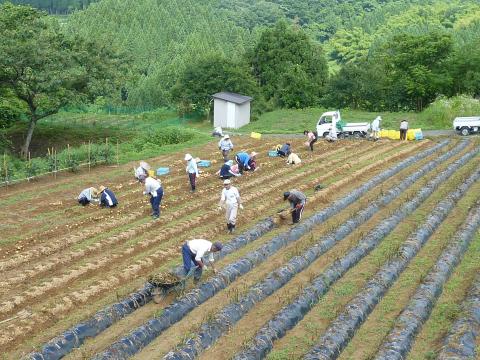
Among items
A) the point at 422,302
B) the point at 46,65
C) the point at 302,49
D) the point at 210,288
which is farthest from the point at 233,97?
the point at 422,302

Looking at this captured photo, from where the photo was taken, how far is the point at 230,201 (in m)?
15.6

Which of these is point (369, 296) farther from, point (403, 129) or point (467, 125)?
point (467, 125)

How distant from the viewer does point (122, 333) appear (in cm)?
1062

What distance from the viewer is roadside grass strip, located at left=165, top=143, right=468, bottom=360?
10031 millimetres

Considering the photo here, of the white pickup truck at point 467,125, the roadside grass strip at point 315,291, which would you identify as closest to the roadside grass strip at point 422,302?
the roadside grass strip at point 315,291

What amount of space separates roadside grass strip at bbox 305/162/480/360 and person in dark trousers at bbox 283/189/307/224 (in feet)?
10.3

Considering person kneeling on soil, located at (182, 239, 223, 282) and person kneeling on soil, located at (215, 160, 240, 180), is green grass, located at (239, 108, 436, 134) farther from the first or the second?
person kneeling on soil, located at (182, 239, 223, 282)

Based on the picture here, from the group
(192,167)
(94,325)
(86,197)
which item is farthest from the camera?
(192,167)

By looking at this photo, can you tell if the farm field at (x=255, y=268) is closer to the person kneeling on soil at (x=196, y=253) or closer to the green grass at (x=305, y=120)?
the person kneeling on soil at (x=196, y=253)

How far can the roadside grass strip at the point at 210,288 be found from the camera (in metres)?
9.97

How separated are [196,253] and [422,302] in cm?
456

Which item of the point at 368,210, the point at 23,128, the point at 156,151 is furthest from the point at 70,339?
the point at 23,128

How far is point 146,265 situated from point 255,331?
4201 millimetres

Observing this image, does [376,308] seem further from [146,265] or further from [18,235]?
[18,235]
